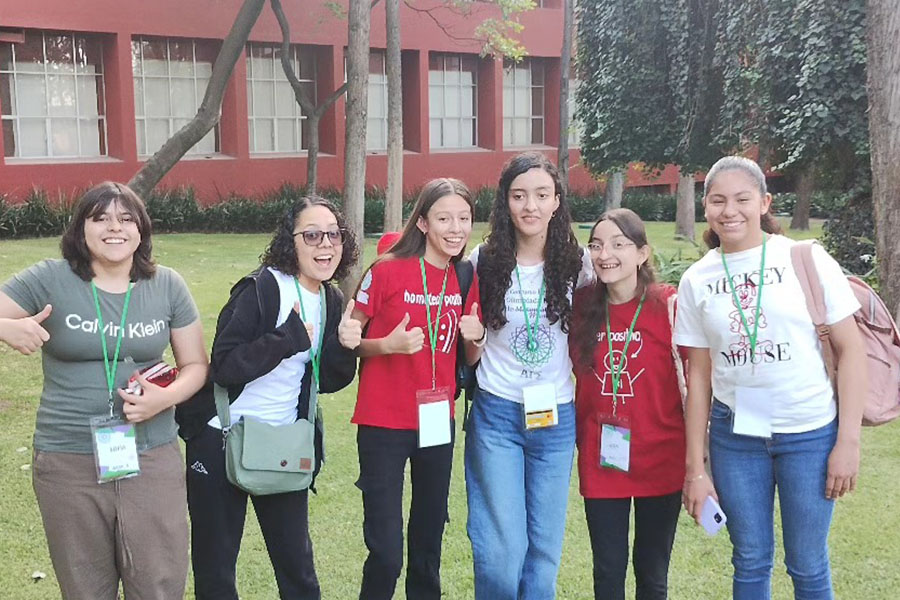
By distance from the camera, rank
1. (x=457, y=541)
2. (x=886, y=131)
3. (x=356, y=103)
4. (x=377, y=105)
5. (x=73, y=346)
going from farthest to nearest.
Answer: (x=377, y=105) < (x=356, y=103) < (x=886, y=131) < (x=457, y=541) < (x=73, y=346)

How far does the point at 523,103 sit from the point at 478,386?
25900 mm

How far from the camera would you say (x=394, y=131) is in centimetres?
1639

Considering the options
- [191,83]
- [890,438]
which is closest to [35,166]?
[191,83]

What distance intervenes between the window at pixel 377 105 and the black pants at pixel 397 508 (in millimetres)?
22488

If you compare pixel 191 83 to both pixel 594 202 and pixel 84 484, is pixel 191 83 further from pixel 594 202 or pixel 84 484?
pixel 84 484

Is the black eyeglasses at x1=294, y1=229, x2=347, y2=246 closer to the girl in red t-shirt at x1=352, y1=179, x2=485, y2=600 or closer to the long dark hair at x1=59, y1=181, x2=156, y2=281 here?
the girl in red t-shirt at x1=352, y1=179, x2=485, y2=600

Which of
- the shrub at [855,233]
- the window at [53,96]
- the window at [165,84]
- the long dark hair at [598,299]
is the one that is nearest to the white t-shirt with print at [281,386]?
the long dark hair at [598,299]

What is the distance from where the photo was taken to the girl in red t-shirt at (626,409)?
3.28 meters

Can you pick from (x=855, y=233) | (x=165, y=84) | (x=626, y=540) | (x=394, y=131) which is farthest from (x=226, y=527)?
(x=165, y=84)

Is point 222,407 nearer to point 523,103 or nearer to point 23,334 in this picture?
point 23,334

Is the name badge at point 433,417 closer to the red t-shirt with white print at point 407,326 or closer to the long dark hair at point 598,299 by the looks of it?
the red t-shirt with white print at point 407,326

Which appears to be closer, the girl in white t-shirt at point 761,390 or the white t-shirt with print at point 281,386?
the girl in white t-shirt at point 761,390

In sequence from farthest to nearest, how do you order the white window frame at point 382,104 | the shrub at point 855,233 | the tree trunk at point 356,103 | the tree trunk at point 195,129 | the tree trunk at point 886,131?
1. the white window frame at point 382,104
2. the shrub at point 855,233
3. the tree trunk at point 356,103
4. the tree trunk at point 195,129
5. the tree trunk at point 886,131

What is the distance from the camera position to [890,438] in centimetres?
650
